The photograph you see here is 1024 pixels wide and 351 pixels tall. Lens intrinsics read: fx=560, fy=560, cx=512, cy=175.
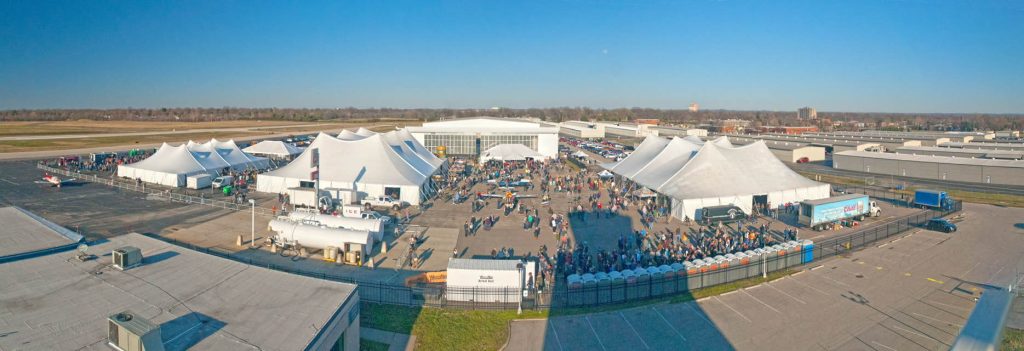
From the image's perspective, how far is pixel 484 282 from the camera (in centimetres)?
1673

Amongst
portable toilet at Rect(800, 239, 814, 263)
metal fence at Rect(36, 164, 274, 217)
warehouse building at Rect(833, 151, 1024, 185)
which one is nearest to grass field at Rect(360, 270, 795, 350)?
portable toilet at Rect(800, 239, 814, 263)

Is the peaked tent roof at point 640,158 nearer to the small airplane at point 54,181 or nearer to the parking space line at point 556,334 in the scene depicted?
the parking space line at point 556,334

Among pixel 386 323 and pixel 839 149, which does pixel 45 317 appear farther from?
pixel 839 149

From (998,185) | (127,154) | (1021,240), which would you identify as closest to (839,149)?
(998,185)

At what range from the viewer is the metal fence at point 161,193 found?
1203 inches

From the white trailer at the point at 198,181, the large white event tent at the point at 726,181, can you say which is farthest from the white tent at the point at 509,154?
the white trailer at the point at 198,181

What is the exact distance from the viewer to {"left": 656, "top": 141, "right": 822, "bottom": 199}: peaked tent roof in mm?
29875

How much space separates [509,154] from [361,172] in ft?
71.0

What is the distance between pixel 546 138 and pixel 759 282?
144ft

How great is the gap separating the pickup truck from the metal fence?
5.10 meters

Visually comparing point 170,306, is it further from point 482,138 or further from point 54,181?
point 482,138

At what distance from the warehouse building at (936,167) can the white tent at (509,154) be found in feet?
101

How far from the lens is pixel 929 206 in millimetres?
32250

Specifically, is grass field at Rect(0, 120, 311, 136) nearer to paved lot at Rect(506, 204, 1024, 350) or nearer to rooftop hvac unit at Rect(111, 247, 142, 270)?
rooftop hvac unit at Rect(111, 247, 142, 270)
